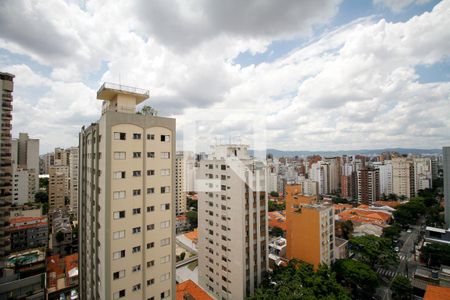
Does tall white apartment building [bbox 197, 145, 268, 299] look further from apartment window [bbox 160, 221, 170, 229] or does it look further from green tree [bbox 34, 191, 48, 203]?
green tree [bbox 34, 191, 48, 203]

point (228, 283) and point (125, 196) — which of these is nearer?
point (125, 196)

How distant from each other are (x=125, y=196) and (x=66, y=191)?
38.9 metres

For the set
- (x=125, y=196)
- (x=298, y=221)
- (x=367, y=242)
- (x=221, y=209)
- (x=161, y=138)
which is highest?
(x=161, y=138)

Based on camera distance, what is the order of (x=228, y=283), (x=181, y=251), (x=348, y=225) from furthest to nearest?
(x=348, y=225), (x=181, y=251), (x=228, y=283)

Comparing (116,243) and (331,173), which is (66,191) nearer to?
(116,243)

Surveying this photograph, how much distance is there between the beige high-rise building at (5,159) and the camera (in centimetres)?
1770

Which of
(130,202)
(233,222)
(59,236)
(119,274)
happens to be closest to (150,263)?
(119,274)

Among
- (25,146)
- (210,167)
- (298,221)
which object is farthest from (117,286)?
(25,146)

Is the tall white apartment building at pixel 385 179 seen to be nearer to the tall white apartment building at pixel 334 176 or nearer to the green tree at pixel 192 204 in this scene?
the tall white apartment building at pixel 334 176

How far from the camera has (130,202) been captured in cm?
857

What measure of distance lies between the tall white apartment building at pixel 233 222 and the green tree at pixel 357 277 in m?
5.45

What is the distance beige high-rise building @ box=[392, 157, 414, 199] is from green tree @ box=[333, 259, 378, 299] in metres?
41.1

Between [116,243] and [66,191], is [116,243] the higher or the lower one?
the higher one

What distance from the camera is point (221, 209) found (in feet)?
49.4
